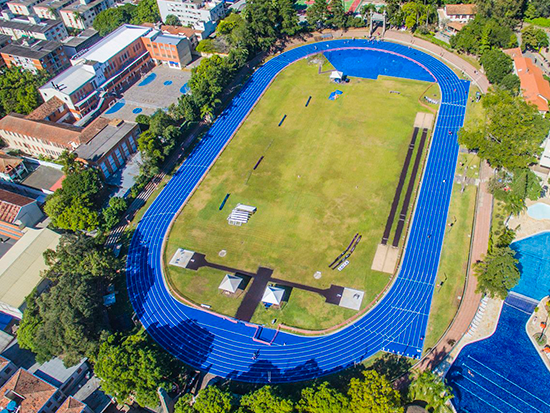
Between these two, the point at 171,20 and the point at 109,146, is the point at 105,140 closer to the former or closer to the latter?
the point at 109,146

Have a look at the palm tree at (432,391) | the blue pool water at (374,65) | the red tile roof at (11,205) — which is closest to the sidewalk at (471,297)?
the palm tree at (432,391)

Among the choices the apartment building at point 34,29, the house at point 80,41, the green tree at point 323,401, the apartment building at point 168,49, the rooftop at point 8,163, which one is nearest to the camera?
the green tree at point 323,401

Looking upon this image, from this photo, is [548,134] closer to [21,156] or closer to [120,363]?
[120,363]

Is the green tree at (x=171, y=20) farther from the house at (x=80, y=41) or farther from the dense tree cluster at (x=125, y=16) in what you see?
the house at (x=80, y=41)

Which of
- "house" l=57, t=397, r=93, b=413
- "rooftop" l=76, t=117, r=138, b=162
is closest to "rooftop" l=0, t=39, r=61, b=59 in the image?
"rooftop" l=76, t=117, r=138, b=162

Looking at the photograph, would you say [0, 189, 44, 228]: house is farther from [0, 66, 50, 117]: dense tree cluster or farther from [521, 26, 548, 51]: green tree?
[521, 26, 548, 51]: green tree

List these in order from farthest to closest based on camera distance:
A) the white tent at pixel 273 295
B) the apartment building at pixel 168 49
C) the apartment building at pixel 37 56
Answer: the apartment building at pixel 37 56, the apartment building at pixel 168 49, the white tent at pixel 273 295

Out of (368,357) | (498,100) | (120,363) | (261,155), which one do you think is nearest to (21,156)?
(261,155)

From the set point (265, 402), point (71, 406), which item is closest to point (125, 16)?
point (71, 406)
